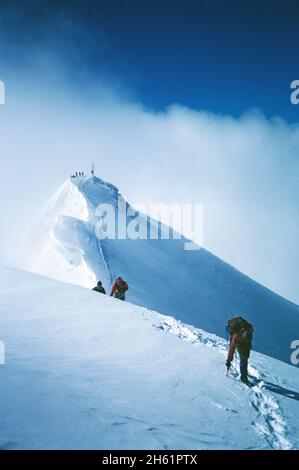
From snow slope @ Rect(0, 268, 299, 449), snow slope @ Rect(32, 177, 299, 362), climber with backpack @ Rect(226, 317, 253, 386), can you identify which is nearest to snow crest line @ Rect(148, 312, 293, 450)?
snow slope @ Rect(0, 268, 299, 449)

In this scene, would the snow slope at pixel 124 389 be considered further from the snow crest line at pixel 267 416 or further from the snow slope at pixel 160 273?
the snow slope at pixel 160 273

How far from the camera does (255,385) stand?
8.82 meters

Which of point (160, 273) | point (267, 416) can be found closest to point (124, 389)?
point (267, 416)

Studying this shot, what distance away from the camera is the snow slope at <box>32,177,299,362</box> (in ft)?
105

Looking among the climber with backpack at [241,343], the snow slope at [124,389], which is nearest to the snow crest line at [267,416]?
the snow slope at [124,389]

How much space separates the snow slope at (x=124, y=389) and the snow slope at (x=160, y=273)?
1633 cm

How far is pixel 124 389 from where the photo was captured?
22.7 feet

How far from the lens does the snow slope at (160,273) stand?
105 ft

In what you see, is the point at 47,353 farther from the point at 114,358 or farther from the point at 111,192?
the point at 111,192

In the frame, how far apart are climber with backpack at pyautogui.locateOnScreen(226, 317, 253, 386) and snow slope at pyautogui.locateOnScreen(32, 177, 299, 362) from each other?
18.1 meters

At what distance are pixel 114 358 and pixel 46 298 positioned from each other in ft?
18.8

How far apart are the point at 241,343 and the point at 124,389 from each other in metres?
3.80

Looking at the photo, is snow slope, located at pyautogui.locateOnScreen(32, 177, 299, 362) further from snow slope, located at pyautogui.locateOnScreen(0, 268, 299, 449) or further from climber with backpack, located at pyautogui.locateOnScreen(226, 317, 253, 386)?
climber with backpack, located at pyautogui.locateOnScreen(226, 317, 253, 386)

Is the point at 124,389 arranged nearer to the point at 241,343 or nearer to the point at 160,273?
the point at 241,343
